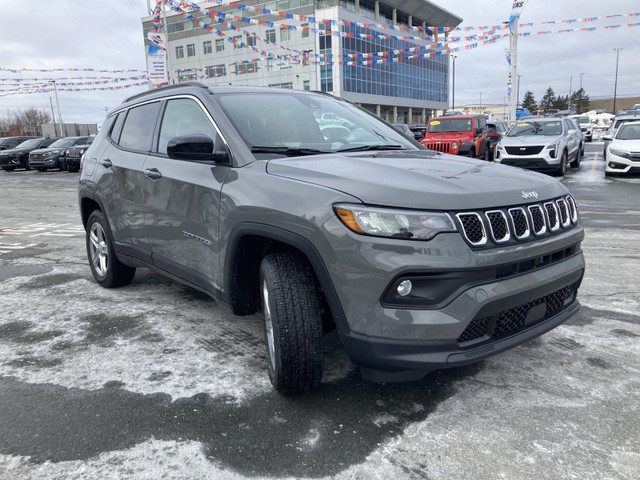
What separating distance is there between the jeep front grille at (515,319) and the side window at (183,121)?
6.22ft

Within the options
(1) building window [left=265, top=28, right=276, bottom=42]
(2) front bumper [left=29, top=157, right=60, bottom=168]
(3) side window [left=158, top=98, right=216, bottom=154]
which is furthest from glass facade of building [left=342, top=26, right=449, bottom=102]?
(3) side window [left=158, top=98, right=216, bottom=154]

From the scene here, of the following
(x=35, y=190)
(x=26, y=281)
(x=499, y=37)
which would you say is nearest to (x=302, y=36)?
(x=499, y=37)

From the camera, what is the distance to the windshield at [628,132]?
46.0 ft

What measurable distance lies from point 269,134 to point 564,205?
5.84ft

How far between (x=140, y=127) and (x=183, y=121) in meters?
0.78

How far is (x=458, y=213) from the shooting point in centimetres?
228

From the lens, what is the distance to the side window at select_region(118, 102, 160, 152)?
4.03 meters

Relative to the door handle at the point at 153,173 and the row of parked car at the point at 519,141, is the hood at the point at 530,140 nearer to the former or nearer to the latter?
the row of parked car at the point at 519,141

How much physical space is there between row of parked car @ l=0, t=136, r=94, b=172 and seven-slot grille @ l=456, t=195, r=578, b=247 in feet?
74.6

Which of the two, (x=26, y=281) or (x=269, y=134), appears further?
(x=26, y=281)

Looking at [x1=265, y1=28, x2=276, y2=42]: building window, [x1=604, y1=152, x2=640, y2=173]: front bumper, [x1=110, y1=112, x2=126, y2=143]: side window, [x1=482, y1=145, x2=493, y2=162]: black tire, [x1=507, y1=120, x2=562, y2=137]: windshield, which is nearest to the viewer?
[x1=110, y1=112, x2=126, y2=143]: side window

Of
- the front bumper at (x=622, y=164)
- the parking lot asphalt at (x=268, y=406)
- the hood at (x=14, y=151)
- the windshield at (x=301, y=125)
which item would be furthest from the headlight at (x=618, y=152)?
the hood at (x=14, y=151)

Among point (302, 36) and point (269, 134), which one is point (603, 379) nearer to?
point (269, 134)

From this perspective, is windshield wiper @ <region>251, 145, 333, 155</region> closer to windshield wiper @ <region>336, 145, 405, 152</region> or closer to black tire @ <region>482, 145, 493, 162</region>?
A: windshield wiper @ <region>336, 145, 405, 152</region>
